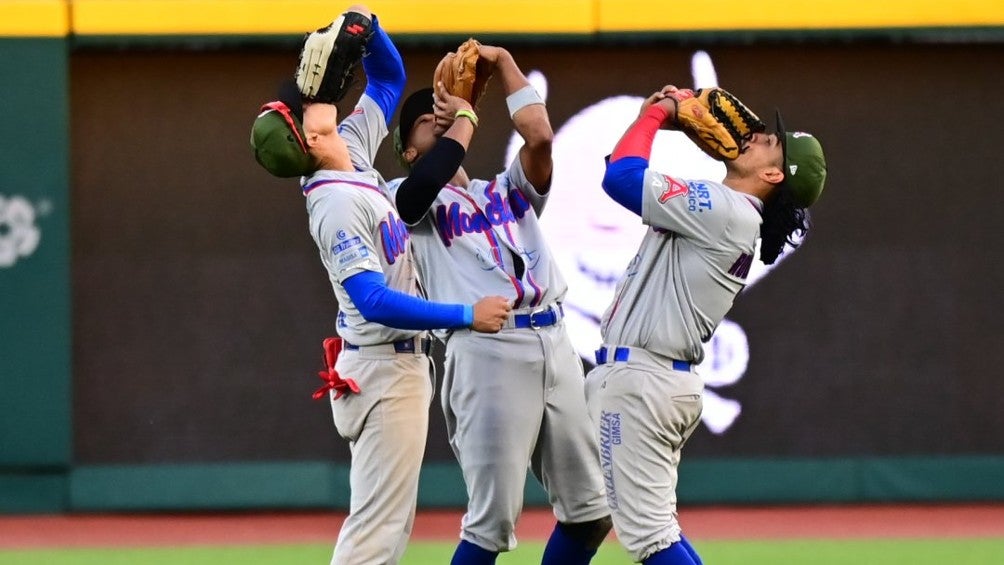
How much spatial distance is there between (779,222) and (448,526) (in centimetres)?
300

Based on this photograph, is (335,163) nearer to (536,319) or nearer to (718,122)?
(536,319)

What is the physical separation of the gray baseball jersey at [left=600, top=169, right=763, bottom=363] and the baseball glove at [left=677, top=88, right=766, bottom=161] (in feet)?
0.42

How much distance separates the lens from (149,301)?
7.69 m

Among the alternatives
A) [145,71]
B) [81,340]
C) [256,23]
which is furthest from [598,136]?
[81,340]

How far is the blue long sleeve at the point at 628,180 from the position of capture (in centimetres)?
468

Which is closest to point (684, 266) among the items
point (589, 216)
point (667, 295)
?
point (667, 295)

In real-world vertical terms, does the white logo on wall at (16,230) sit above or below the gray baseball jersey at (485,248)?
above

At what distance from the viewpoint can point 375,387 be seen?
4.74 metres

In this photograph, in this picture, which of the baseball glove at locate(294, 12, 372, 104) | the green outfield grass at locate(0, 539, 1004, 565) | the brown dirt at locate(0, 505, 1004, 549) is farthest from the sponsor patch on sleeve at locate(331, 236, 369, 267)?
the brown dirt at locate(0, 505, 1004, 549)

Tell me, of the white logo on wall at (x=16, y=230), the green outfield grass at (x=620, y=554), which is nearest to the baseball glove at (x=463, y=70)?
the green outfield grass at (x=620, y=554)

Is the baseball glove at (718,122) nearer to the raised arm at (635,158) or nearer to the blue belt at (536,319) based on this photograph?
the raised arm at (635,158)

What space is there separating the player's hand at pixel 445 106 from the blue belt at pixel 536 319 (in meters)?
0.67

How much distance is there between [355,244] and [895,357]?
13.3 feet

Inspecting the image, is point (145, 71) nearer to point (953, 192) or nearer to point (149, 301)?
point (149, 301)
